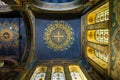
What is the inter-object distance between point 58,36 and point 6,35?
324 cm

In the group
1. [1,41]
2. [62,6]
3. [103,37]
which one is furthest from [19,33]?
[103,37]

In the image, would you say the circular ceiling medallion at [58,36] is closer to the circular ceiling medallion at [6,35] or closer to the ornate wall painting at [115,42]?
the circular ceiling medallion at [6,35]

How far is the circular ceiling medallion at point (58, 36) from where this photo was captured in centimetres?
1220

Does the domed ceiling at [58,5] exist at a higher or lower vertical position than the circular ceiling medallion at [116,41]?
higher

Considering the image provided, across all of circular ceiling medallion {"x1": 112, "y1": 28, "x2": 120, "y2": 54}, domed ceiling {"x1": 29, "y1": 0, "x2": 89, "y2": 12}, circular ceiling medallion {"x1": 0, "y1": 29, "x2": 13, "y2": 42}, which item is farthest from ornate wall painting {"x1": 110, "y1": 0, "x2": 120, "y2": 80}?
circular ceiling medallion {"x1": 0, "y1": 29, "x2": 13, "y2": 42}

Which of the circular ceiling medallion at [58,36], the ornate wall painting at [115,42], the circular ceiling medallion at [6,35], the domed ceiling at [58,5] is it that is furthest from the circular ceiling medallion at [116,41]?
the circular ceiling medallion at [6,35]

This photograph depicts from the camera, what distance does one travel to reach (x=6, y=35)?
42.3 ft

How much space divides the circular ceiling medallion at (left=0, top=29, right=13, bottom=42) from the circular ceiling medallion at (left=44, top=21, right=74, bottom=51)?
7.62 feet

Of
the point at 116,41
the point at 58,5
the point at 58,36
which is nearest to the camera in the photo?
the point at 116,41

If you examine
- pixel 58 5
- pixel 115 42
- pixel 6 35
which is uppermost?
pixel 58 5

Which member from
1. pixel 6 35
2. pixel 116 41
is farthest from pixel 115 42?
pixel 6 35

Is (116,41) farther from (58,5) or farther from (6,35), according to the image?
(6,35)

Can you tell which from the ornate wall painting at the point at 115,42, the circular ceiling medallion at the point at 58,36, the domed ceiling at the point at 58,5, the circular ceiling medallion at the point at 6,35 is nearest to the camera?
the ornate wall painting at the point at 115,42

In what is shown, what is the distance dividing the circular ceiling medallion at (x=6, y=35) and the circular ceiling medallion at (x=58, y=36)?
2322 mm
